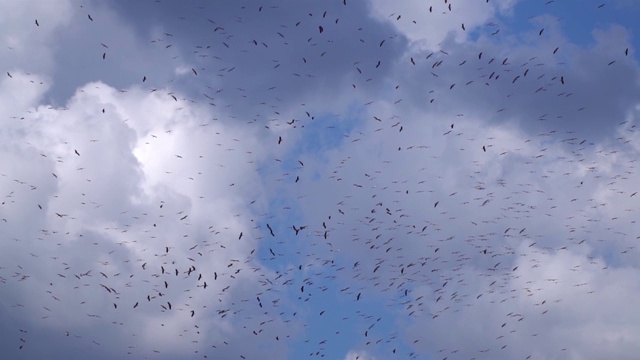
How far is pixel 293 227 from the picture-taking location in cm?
6106

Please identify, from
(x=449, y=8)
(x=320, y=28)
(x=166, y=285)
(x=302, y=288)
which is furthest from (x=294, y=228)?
(x=449, y=8)

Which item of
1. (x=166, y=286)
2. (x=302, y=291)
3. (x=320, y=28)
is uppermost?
(x=320, y=28)

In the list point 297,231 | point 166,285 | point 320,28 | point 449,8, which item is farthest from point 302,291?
point 449,8

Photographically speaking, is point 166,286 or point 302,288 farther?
point 166,286

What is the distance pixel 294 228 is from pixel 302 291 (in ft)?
33.6

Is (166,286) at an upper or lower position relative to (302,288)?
upper

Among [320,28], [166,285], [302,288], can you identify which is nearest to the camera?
A: [320,28]

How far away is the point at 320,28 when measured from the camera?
53906 millimetres

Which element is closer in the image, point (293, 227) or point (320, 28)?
point (320, 28)

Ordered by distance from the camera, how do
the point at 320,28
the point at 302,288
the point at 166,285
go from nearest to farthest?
the point at 320,28
the point at 302,288
the point at 166,285

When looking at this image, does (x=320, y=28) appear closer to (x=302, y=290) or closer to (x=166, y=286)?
(x=302, y=290)

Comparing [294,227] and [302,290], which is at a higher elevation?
[294,227]

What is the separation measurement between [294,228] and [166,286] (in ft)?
88.2

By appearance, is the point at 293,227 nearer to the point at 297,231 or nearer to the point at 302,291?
the point at 297,231
